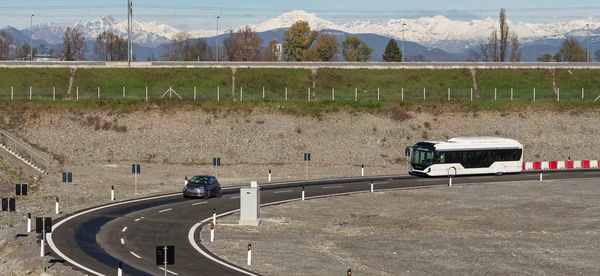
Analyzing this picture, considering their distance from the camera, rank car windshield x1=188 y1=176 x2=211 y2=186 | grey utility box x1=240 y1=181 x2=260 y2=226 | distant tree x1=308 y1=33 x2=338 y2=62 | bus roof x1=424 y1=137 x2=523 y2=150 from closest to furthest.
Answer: grey utility box x1=240 y1=181 x2=260 y2=226
car windshield x1=188 y1=176 x2=211 y2=186
bus roof x1=424 y1=137 x2=523 y2=150
distant tree x1=308 y1=33 x2=338 y2=62

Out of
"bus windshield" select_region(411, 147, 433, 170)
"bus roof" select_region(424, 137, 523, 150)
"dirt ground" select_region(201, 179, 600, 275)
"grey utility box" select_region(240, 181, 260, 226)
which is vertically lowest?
"dirt ground" select_region(201, 179, 600, 275)

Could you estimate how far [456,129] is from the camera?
83.7 m

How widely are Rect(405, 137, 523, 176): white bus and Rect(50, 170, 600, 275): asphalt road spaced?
5.18 ft

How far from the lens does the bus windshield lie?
217 ft

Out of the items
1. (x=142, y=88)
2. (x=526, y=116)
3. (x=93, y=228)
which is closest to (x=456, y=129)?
(x=526, y=116)

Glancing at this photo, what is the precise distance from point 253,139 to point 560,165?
28.4 metres

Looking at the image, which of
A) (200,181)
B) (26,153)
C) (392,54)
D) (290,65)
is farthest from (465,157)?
(392,54)

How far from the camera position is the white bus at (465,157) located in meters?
66.0

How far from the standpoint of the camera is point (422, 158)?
219 ft

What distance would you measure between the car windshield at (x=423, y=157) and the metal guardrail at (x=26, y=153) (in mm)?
29451

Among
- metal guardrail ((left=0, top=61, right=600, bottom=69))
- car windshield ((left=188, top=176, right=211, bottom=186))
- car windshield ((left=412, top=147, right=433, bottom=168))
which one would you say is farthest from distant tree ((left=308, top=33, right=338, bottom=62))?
car windshield ((left=188, top=176, right=211, bottom=186))

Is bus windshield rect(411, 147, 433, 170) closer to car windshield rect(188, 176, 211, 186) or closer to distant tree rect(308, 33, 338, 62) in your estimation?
car windshield rect(188, 176, 211, 186)

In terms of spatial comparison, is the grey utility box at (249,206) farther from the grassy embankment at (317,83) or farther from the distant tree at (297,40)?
the distant tree at (297,40)

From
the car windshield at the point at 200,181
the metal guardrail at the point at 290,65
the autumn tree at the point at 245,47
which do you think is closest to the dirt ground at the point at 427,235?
the car windshield at the point at 200,181
